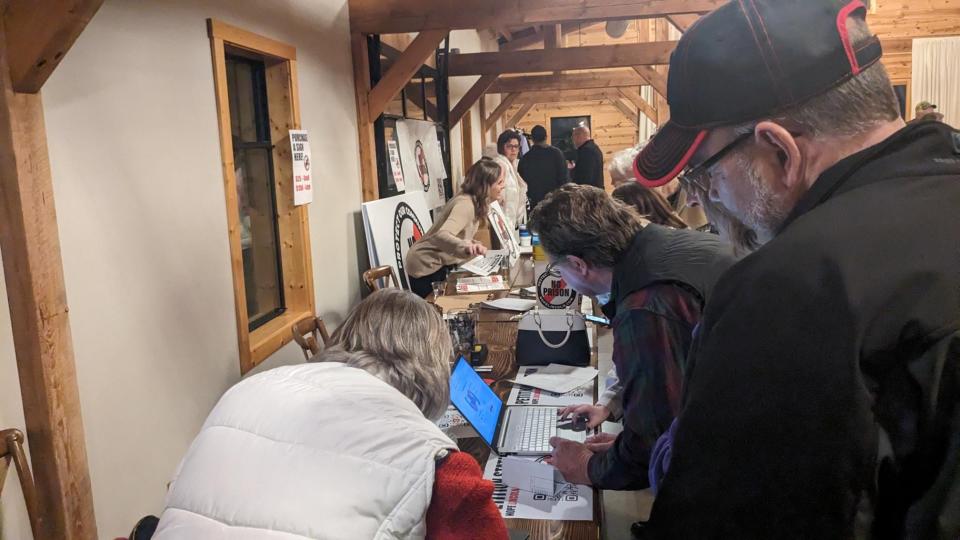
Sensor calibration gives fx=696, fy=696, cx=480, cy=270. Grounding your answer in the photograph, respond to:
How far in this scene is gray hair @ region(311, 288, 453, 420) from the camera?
1338mm

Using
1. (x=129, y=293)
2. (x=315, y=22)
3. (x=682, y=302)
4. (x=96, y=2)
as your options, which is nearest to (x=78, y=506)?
(x=129, y=293)

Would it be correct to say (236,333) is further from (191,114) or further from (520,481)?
(520,481)

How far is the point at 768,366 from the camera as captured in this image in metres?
0.64

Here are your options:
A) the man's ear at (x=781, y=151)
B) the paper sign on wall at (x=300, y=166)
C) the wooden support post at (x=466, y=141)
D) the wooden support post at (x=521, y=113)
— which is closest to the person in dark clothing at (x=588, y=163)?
the wooden support post at (x=466, y=141)

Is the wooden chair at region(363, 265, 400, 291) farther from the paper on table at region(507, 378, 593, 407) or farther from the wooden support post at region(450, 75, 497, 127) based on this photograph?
the wooden support post at region(450, 75, 497, 127)

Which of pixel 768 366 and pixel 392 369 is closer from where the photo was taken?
pixel 768 366

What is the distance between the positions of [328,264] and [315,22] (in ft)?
4.51

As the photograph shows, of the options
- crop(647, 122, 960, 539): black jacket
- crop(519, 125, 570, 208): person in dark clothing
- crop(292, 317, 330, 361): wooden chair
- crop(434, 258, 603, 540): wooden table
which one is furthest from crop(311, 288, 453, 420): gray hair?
crop(519, 125, 570, 208): person in dark clothing

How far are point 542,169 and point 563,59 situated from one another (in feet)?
4.43

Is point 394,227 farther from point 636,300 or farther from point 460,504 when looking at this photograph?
point 460,504

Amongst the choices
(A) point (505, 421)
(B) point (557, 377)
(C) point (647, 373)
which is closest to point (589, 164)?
(B) point (557, 377)

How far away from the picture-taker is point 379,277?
4094 millimetres

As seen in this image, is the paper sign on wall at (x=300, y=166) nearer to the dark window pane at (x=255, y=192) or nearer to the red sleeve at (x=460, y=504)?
the dark window pane at (x=255, y=192)

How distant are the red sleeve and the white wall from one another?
3.97 feet
